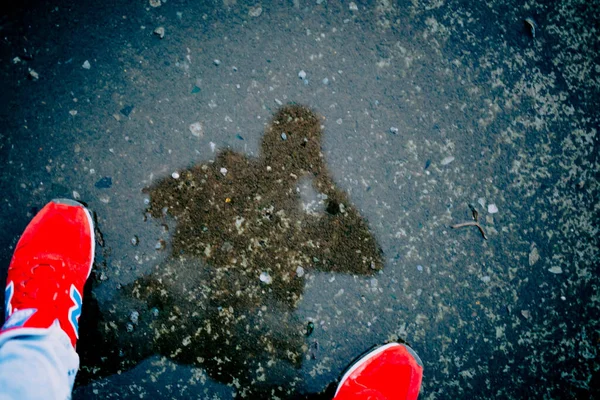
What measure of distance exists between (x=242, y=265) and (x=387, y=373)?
1.07m

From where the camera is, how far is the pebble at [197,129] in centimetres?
189

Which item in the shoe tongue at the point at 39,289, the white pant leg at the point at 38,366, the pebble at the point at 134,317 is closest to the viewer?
the white pant leg at the point at 38,366

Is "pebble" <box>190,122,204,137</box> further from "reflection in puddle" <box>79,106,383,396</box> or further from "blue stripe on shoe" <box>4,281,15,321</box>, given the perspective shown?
"blue stripe on shoe" <box>4,281,15,321</box>

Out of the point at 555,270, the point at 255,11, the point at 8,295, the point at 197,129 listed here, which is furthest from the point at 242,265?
the point at 555,270

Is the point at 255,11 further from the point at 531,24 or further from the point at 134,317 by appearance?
the point at 134,317

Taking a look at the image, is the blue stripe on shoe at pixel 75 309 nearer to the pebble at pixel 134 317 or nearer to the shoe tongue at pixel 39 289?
the shoe tongue at pixel 39 289

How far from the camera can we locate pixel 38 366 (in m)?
1.57

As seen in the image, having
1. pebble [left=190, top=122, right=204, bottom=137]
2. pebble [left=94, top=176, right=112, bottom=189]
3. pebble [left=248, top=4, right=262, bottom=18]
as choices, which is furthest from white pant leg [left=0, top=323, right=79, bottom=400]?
pebble [left=248, top=4, right=262, bottom=18]

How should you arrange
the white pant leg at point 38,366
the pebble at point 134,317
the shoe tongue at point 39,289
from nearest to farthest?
the white pant leg at point 38,366 < the shoe tongue at point 39,289 < the pebble at point 134,317

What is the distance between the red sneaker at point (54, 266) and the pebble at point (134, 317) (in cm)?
27

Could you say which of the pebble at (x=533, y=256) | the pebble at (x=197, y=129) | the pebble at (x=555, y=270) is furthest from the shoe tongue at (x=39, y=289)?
the pebble at (x=555, y=270)

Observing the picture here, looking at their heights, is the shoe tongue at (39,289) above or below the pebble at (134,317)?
above

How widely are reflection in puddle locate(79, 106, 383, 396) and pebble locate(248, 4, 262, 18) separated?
1.88 feet

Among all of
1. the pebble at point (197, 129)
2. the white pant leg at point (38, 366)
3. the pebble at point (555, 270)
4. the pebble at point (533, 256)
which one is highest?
the pebble at point (197, 129)
